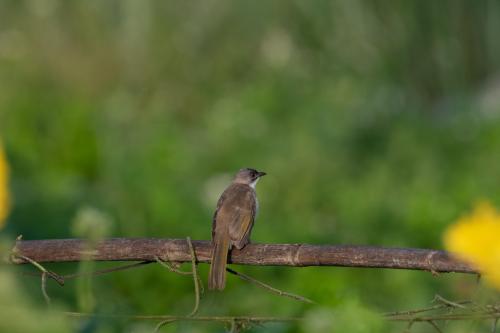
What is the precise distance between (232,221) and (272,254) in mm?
1132

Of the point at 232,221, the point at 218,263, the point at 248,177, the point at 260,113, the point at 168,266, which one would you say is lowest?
the point at 168,266

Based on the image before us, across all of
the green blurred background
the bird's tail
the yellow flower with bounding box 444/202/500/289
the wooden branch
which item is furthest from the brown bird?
the green blurred background

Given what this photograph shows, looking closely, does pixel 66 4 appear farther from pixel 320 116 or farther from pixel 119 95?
pixel 320 116

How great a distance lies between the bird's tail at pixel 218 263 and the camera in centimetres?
354

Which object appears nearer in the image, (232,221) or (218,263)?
(218,263)

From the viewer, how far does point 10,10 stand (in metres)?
9.52

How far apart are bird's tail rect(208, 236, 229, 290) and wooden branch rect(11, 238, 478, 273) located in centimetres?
32

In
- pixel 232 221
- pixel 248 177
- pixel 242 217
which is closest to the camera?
pixel 232 221

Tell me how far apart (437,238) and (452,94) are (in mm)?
2930

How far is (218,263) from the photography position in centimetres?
355

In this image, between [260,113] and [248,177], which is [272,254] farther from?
[260,113]

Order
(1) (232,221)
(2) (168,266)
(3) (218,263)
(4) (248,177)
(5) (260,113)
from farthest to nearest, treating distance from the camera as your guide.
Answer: (5) (260,113) < (4) (248,177) < (1) (232,221) < (3) (218,263) < (2) (168,266)

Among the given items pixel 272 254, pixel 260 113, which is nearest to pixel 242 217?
pixel 272 254

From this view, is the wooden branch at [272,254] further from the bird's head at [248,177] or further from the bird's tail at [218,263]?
the bird's head at [248,177]
